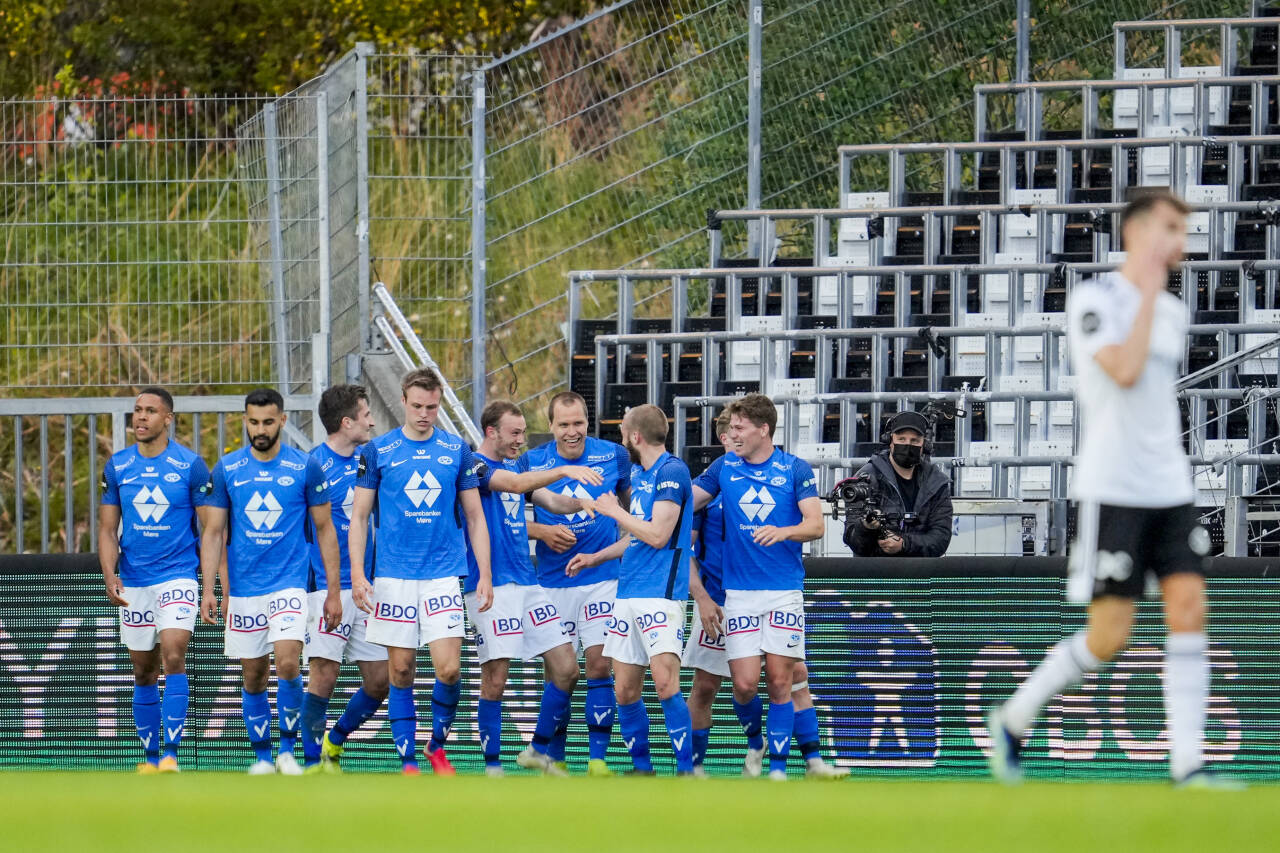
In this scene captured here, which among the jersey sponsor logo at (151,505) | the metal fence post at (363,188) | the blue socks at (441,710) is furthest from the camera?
the metal fence post at (363,188)

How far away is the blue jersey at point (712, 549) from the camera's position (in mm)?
11172

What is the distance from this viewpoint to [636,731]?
1084 cm

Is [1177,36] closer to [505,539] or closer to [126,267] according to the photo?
[126,267]

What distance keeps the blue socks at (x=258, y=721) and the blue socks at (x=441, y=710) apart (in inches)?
37.4

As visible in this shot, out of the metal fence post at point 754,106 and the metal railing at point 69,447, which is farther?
the metal fence post at point 754,106

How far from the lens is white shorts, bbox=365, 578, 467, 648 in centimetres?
1084

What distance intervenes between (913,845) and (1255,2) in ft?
55.3

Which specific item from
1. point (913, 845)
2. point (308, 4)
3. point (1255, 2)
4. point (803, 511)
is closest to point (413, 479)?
point (803, 511)

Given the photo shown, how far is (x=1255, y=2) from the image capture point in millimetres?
20719

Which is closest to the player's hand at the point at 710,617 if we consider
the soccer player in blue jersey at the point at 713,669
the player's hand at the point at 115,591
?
the soccer player in blue jersey at the point at 713,669

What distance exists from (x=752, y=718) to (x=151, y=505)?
3467 mm

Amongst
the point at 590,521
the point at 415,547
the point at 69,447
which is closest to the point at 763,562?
the point at 590,521

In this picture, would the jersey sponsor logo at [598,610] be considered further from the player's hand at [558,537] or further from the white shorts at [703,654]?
the white shorts at [703,654]

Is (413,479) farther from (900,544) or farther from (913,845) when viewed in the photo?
(913,845)
